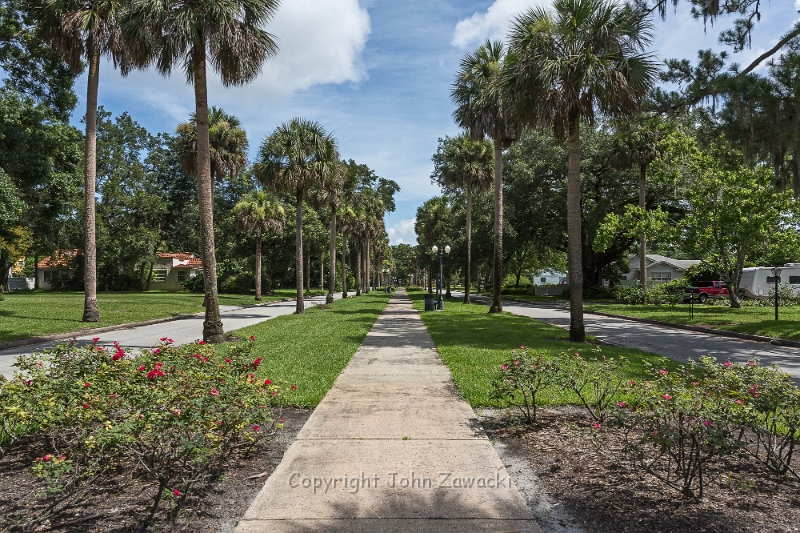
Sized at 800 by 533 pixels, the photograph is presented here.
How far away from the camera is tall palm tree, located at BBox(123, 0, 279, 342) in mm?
12633

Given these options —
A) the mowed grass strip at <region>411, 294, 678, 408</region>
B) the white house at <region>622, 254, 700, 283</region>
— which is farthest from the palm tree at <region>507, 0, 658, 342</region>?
the white house at <region>622, 254, 700, 283</region>

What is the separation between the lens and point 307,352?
11.7 metres

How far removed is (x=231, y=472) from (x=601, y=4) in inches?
528

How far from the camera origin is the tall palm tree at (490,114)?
24641 mm

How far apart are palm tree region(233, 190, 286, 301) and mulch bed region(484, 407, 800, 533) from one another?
1495 inches

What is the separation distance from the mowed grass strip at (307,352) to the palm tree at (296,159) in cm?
916

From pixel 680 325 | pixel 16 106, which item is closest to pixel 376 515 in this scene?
pixel 680 325

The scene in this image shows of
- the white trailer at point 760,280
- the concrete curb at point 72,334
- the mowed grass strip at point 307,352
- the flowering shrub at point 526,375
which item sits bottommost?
the concrete curb at point 72,334

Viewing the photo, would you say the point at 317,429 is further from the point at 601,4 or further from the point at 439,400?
the point at 601,4

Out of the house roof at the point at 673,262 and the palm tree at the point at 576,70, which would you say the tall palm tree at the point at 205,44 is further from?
the house roof at the point at 673,262

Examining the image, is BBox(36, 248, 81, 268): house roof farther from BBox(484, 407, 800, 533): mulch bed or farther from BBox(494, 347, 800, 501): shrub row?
BBox(494, 347, 800, 501): shrub row

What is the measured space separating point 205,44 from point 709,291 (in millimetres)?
38017

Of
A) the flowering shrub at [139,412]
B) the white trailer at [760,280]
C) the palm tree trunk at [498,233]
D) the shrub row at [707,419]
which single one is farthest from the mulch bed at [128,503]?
the white trailer at [760,280]

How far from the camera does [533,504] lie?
3.88 meters
